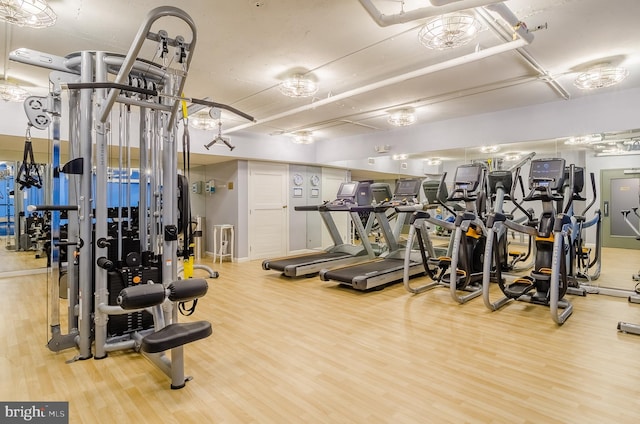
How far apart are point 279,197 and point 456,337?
5.75 metres

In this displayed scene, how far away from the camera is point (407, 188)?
6.23 m

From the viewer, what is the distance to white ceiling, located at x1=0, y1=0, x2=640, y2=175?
289 centimetres

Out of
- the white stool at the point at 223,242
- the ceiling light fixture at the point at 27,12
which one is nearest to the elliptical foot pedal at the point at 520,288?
the ceiling light fixture at the point at 27,12

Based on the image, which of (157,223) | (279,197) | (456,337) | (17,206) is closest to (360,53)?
(157,223)

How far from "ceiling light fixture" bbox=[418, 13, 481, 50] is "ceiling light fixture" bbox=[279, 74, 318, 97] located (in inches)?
68.0

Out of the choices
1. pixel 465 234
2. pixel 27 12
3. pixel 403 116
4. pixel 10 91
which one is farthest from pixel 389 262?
pixel 10 91

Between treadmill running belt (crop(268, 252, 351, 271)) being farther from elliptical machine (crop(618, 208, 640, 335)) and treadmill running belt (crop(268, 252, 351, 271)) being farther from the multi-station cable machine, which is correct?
elliptical machine (crop(618, 208, 640, 335))

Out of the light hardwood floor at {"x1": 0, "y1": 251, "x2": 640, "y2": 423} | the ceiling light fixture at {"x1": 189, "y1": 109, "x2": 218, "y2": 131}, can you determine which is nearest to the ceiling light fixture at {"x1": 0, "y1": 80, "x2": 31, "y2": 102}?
the ceiling light fixture at {"x1": 189, "y1": 109, "x2": 218, "y2": 131}

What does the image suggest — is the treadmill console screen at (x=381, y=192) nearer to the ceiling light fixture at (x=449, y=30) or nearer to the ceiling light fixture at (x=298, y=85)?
the ceiling light fixture at (x=298, y=85)

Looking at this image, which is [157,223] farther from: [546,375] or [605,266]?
[605,266]

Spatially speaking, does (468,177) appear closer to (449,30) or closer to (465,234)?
(465,234)

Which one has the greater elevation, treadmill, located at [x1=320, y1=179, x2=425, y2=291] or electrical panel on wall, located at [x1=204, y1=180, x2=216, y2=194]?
electrical panel on wall, located at [x1=204, y1=180, x2=216, y2=194]

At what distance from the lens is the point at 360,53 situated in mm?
3779
